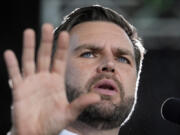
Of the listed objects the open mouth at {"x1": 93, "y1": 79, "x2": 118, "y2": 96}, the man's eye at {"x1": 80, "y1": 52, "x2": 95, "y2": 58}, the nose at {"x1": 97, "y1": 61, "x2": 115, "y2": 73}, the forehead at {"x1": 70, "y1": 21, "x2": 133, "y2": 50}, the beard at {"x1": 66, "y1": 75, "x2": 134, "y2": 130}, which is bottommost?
the beard at {"x1": 66, "y1": 75, "x2": 134, "y2": 130}

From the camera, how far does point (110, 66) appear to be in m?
2.21

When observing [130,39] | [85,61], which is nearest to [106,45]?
[85,61]

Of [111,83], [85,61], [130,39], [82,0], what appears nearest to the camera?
[111,83]

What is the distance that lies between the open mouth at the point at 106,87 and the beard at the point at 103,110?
0.02 m

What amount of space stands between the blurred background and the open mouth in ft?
4.16

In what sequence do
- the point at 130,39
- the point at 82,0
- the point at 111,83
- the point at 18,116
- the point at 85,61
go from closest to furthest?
the point at 18,116 < the point at 111,83 < the point at 85,61 < the point at 130,39 < the point at 82,0

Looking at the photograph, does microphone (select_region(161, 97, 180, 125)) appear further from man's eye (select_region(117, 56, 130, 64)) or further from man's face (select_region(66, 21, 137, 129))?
man's eye (select_region(117, 56, 130, 64))

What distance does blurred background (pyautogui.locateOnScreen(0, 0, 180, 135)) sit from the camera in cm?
355

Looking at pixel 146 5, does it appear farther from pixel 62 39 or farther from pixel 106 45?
pixel 62 39

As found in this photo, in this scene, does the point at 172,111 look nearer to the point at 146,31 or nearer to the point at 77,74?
the point at 77,74

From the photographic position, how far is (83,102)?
1.71 m

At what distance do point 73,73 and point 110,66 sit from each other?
7.5 inches

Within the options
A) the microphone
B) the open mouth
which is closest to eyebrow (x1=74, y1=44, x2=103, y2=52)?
the open mouth

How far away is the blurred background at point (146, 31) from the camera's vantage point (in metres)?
3.55
